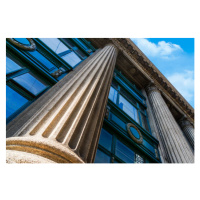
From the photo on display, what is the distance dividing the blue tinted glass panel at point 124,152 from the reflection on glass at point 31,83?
319 centimetres

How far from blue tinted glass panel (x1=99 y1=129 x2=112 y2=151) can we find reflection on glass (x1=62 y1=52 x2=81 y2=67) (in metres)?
3.37

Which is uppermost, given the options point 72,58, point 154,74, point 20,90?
point 154,74

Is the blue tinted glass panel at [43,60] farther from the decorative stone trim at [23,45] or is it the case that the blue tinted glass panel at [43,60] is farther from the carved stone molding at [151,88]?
the carved stone molding at [151,88]

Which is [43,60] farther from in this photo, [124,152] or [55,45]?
[124,152]

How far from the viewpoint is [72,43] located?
29.3ft

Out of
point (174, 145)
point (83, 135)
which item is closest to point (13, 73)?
point (83, 135)

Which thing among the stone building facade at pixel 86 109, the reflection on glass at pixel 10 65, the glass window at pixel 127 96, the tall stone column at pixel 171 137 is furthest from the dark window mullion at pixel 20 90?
the glass window at pixel 127 96

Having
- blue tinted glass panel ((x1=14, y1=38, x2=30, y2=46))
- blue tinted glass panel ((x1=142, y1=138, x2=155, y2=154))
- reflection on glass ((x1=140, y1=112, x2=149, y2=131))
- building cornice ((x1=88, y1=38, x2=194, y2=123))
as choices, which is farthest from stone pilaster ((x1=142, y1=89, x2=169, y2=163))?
blue tinted glass panel ((x1=14, y1=38, x2=30, y2=46))

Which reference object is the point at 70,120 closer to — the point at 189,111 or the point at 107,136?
the point at 107,136

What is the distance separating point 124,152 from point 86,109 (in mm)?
3692

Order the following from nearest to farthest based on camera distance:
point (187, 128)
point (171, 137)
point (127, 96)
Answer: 1. point (171, 137)
2. point (127, 96)
3. point (187, 128)

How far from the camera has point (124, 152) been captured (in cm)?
597

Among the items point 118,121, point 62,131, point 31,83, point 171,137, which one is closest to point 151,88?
point 171,137

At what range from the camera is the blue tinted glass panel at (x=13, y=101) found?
3.76 meters
